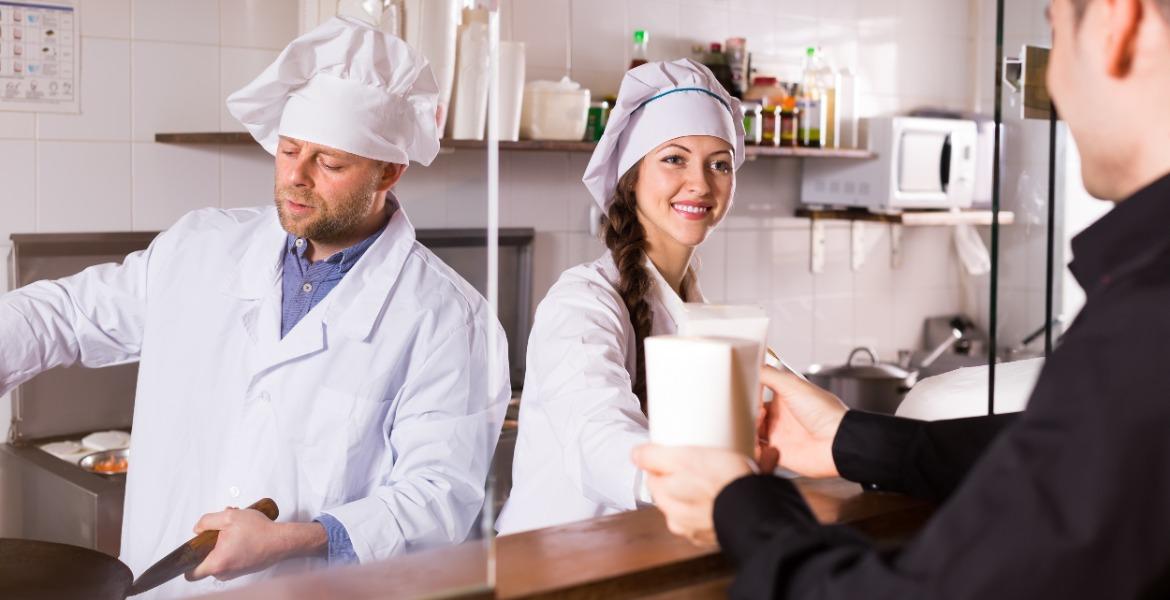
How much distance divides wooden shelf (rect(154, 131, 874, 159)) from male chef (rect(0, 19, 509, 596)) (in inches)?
18.3

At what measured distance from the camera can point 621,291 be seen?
5.19ft

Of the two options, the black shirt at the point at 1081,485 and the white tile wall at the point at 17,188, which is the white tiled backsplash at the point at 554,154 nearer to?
the white tile wall at the point at 17,188

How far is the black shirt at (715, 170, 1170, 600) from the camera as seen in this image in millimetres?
560

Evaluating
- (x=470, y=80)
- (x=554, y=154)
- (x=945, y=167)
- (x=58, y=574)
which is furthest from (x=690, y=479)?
(x=945, y=167)

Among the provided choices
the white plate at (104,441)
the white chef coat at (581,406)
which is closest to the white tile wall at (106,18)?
the white plate at (104,441)

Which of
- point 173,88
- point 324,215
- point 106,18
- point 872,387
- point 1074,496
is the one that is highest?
point 106,18

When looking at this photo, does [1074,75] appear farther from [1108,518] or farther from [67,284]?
[67,284]

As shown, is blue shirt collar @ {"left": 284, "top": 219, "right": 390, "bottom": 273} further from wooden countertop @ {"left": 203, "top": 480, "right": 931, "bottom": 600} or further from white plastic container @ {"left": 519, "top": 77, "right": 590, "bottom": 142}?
white plastic container @ {"left": 519, "top": 77, "right": 590, "bottom": 142}

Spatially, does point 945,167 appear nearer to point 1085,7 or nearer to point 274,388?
point 274,388

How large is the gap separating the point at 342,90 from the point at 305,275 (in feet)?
0.88

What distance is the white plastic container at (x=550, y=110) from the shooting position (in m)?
2.78

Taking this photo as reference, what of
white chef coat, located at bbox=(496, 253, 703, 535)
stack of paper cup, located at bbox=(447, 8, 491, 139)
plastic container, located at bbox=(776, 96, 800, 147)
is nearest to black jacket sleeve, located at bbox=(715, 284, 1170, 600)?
white chef coat, located at bbox=(496, 253, 703, 535)

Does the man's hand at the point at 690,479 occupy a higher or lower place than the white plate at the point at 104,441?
higher

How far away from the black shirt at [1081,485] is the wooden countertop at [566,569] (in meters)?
0.16
